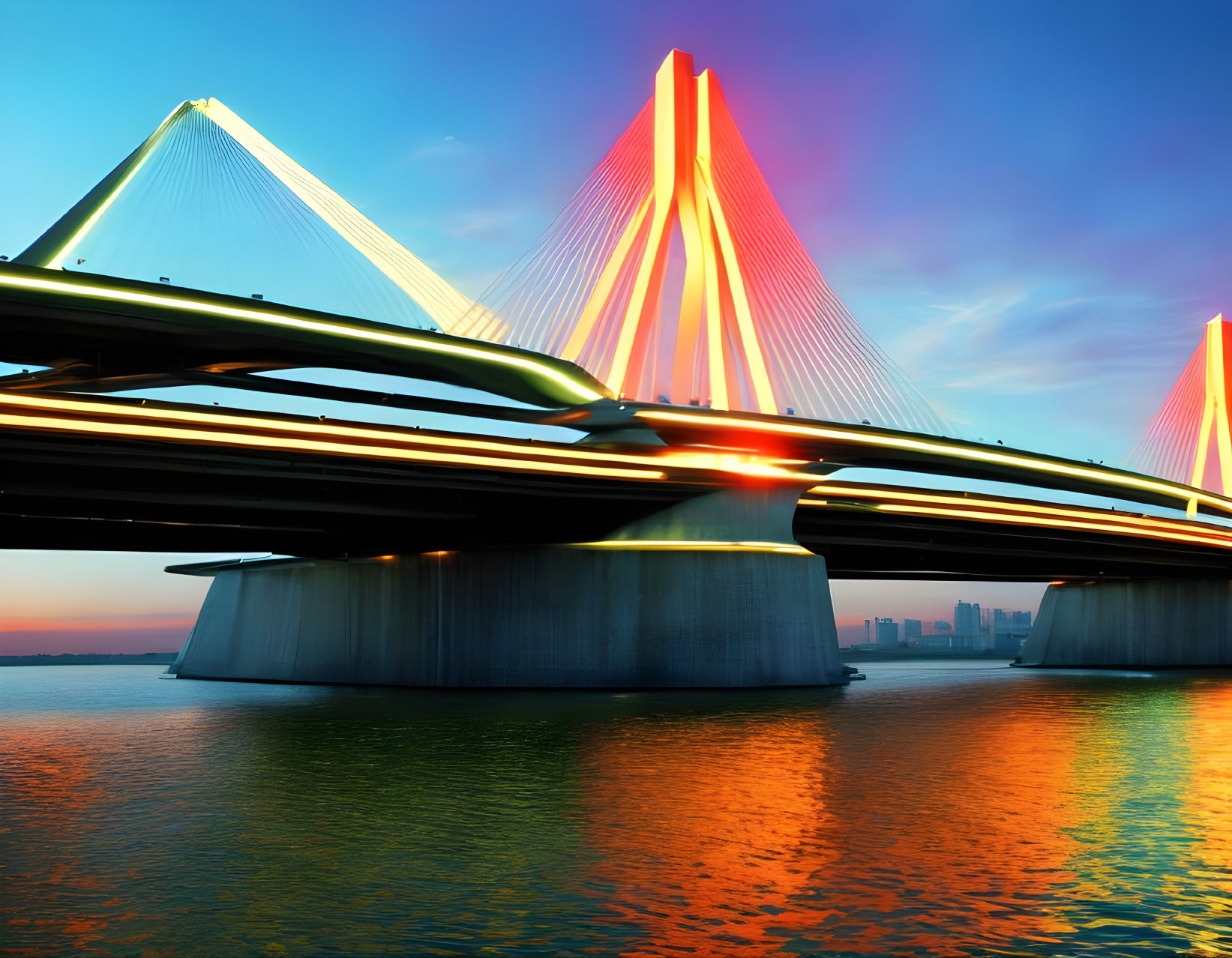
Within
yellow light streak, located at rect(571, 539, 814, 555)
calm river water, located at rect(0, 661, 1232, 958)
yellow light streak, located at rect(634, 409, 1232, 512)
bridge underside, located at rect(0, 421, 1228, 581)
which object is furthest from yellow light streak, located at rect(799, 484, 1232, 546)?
calm river water, located at rect(0, 661, 1232, 958)

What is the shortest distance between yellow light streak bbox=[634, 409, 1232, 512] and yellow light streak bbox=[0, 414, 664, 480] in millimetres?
2238

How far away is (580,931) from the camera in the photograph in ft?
29.0

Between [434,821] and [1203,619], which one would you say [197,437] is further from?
[1203,619]

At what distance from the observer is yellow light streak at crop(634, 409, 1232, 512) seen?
36.0 m

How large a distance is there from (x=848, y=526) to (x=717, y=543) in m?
12.3

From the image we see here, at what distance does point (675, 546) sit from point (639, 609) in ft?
7.96

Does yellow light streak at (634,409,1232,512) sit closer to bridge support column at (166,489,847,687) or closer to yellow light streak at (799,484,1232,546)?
yellow light streak at (799,484,1232,546)

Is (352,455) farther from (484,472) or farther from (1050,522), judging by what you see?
(1050,522)

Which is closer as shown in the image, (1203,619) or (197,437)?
(197,437)

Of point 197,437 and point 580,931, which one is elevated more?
point 197,437

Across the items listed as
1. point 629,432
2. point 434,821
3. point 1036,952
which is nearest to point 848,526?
point 629,432

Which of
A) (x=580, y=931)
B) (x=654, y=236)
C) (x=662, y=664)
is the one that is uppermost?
(x=654, y=236)

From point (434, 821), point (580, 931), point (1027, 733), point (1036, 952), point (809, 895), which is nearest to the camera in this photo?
point (1036, 952)

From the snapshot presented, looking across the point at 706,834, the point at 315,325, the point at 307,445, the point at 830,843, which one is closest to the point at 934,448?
the point at 307,445
